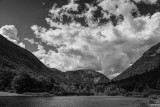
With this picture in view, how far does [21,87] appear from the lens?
195625mm

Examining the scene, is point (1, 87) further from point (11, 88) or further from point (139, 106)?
point (139, 106)

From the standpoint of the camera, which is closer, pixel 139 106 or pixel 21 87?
pixel 139 106

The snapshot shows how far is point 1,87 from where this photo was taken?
197750 millimetres

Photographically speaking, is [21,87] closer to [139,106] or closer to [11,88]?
[11,88]

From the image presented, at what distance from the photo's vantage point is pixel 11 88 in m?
196

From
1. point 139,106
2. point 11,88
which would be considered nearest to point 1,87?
point 11,88

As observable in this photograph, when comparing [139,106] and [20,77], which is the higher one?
[20,77]

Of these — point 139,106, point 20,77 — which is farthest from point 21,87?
point 139,106

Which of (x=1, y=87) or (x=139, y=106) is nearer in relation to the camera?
(x=139, y=106)

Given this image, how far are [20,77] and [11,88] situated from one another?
12.7 metres

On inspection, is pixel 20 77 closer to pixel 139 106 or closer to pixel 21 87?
pixel 21 87

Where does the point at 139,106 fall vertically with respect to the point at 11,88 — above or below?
below

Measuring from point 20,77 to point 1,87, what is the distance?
19.7 metres

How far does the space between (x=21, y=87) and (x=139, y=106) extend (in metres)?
150
